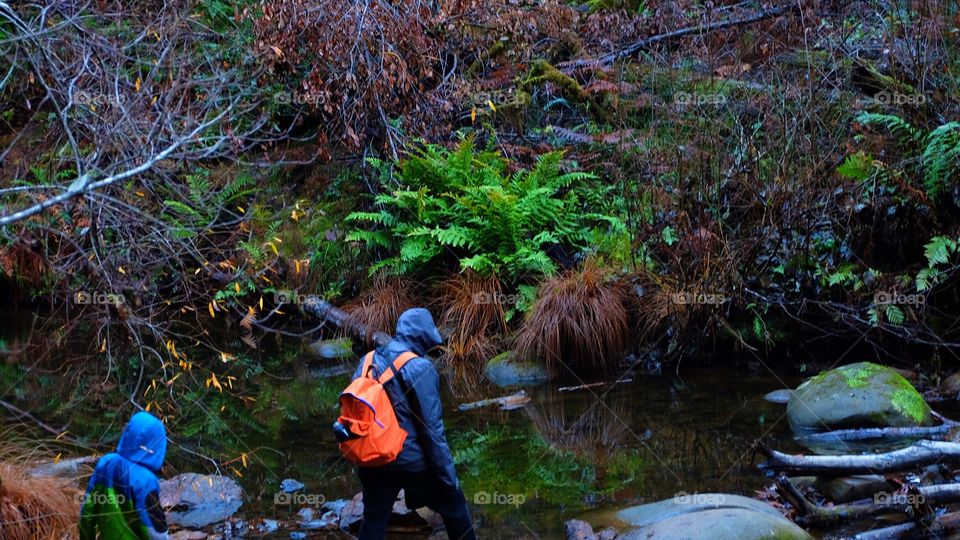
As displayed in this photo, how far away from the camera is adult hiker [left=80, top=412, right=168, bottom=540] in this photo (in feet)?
15.0

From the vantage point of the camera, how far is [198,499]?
759cm

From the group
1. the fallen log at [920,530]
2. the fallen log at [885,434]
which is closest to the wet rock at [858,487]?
the fallen log at [920,530]

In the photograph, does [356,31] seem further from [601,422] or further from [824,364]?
[824,364]

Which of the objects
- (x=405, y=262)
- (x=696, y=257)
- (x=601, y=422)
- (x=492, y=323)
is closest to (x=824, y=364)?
(x=696, y=257)

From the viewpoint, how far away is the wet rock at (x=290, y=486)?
7840mm

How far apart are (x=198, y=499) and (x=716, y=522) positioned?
4321mm

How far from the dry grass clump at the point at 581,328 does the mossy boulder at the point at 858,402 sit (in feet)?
8.55

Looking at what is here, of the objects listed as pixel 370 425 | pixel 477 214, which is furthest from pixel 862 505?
pixel 477 214

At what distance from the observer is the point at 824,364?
10273mm

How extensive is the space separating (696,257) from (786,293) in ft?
3.70

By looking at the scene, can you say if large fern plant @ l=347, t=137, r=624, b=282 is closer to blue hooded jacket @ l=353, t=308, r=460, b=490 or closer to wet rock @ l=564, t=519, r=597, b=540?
wet rock @ l=564, t=519, r=597, b=540

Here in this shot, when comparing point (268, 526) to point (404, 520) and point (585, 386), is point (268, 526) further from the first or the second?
point (585, 386)

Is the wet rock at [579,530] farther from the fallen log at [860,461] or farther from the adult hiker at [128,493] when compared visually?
the adult hiker at [128,493]

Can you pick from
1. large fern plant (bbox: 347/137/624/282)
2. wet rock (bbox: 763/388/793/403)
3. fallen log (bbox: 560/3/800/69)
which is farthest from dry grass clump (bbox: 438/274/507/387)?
fallen log (bbox: 560/3/800/69)
